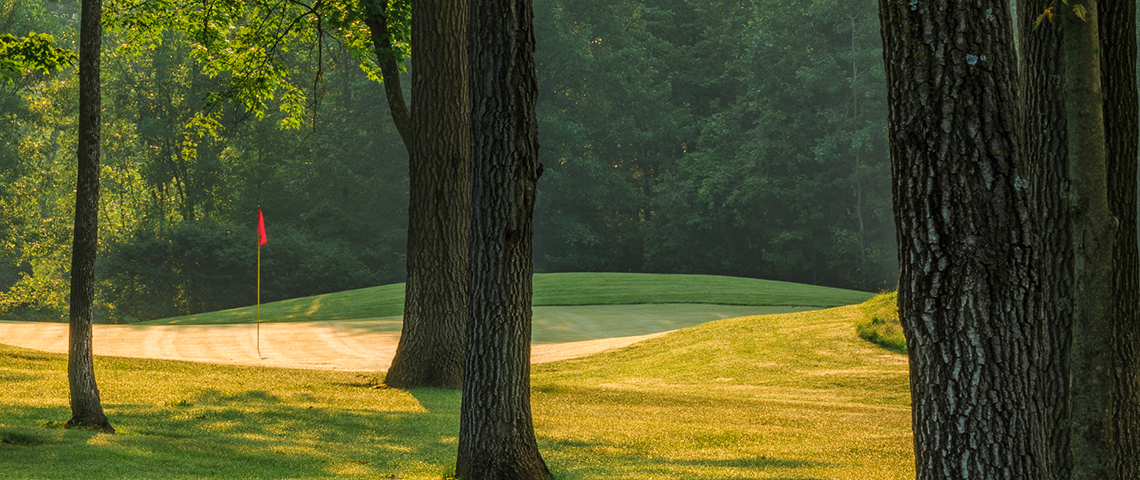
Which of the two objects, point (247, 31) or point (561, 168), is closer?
point (247, 31)

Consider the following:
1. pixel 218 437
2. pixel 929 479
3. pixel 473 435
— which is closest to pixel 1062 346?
pixel 929 479

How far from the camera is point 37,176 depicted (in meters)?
36.6

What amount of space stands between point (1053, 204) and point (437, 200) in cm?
755

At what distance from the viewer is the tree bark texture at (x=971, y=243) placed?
3121 mm

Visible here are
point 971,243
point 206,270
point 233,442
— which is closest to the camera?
point 971,243

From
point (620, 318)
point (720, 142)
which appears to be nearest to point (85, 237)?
point (620, 318)

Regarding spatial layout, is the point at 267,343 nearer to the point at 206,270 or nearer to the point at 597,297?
the point at 597,297

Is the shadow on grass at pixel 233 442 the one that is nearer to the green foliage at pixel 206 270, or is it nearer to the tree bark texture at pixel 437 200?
the tree bark texture at pixel 437 200

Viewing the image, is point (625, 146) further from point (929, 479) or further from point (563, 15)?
point (929, 479)

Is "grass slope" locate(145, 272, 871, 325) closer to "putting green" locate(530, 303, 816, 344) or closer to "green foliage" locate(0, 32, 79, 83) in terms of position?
"putting green" locate(530, 303, 816, 344)

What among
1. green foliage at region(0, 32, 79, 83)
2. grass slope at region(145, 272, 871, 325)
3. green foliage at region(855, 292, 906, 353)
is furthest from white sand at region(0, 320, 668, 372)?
green foliage at region(0, 32, 79, 83)

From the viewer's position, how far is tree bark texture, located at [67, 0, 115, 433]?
6.52m

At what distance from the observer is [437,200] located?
1089cm

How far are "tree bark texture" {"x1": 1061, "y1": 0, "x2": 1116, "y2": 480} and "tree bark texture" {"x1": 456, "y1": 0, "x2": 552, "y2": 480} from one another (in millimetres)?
2916
